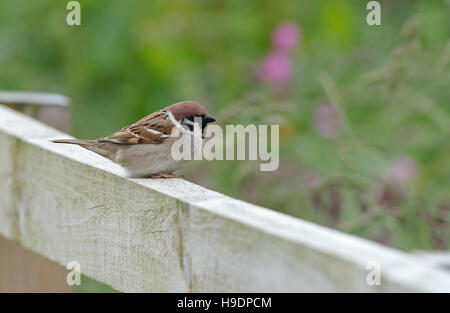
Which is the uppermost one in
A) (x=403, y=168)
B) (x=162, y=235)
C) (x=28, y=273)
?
(x=403, y=168)

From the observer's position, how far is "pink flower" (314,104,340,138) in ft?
12.1

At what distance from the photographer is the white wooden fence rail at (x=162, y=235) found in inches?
43.6

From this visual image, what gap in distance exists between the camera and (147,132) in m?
2.73

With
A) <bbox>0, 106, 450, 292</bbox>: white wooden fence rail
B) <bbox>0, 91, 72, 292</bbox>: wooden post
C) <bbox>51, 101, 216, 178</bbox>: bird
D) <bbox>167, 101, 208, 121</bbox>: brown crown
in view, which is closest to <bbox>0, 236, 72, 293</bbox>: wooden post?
<bbox>0, 91, 72, 292</bbox>: wooden post

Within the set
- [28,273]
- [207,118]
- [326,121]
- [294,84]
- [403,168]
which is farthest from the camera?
[294,84]

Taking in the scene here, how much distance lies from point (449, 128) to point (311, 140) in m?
0.68

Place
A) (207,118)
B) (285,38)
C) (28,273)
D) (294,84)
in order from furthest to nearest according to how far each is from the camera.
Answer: (285,38) < (294,84) < (207,118) < (28,273)

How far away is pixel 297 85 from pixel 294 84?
17 mm

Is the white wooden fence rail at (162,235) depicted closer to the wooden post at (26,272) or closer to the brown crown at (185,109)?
the wooden post at (26,272)

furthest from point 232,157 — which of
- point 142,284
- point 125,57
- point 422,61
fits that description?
point 125,57

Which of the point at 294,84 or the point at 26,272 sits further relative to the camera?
the point at 294,84

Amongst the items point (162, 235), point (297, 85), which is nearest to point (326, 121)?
point (297, 85)

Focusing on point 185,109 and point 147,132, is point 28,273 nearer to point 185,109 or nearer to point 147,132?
point 147,132
